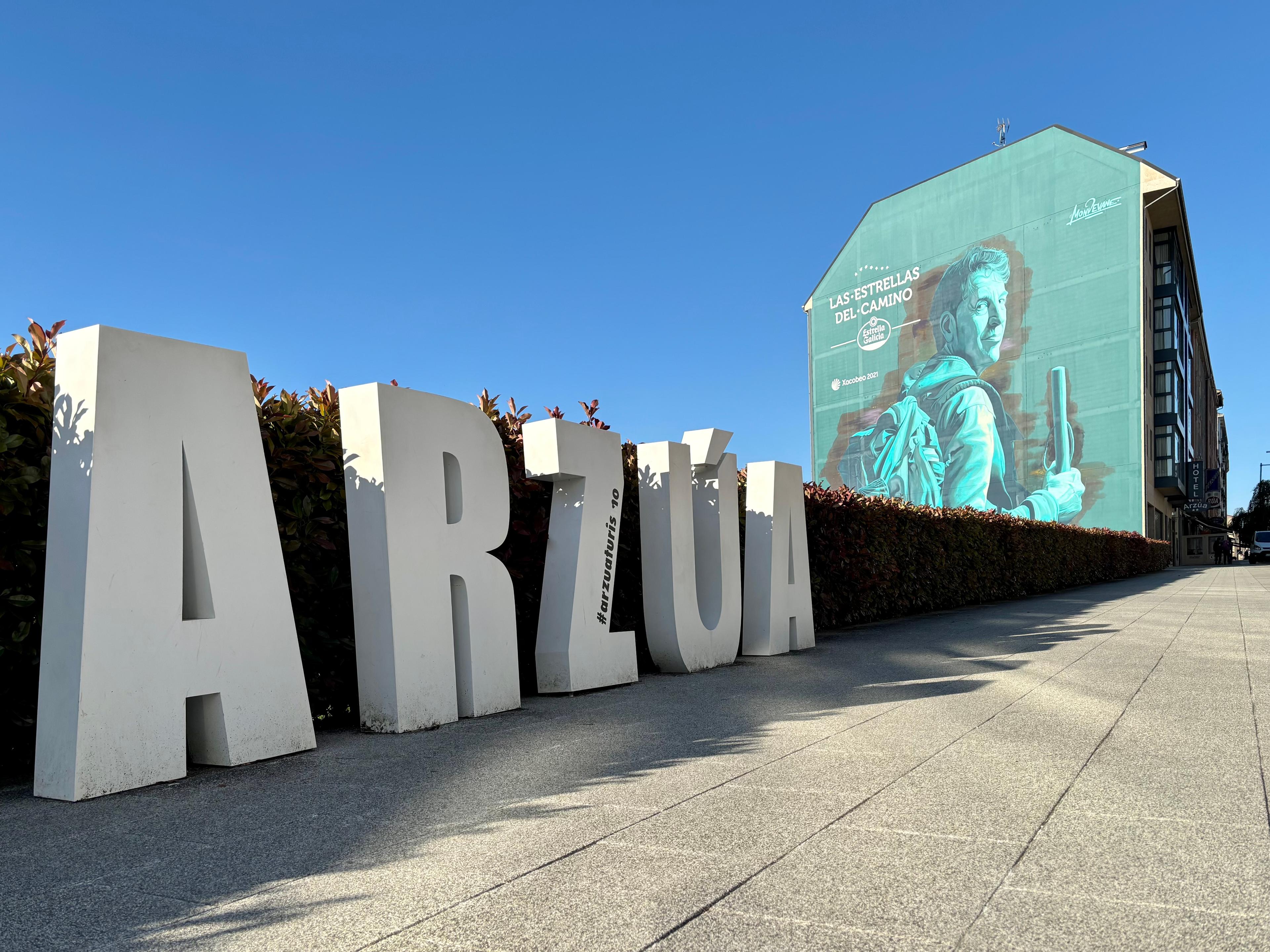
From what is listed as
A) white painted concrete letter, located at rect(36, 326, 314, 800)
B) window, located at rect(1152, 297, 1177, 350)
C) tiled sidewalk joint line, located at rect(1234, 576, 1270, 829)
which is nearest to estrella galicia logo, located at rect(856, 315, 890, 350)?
window, located at rect(1152, 297, 1177, 350)

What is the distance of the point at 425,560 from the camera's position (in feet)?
17.0

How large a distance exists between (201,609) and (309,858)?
71.3 inches

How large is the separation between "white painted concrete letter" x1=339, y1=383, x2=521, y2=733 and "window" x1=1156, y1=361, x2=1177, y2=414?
42.3 meters

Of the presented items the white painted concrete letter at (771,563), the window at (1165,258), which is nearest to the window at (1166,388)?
the window at (1165,258)

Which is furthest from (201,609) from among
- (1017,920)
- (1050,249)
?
(1050,249)

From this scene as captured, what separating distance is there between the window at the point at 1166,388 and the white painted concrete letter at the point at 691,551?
3928cm

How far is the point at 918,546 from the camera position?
44.2 ft

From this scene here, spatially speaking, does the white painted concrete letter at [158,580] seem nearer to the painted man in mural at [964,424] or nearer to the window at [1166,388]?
the painted man in mural at [964,424]

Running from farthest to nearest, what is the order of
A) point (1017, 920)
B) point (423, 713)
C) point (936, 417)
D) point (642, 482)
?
point (936, 417)
point (642, 482)
point (423, 713)
point (1017, 920)

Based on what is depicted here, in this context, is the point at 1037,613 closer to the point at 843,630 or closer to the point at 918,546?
the point at 918,546

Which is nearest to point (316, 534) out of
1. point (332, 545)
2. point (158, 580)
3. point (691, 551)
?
point (332, 545)

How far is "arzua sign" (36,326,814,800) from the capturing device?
369 centimetres
